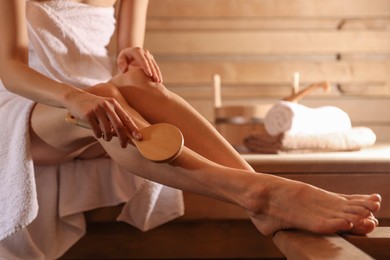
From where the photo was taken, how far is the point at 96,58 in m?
2.00

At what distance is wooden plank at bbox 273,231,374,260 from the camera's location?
107cm

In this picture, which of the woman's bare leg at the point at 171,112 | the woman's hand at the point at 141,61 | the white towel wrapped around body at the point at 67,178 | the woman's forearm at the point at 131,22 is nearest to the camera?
the woman's bare leg at the point at 171,112

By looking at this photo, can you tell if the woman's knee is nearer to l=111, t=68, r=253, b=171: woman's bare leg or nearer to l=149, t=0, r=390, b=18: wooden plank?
l=111, t=68, r=253, b=171: woman's bare leg

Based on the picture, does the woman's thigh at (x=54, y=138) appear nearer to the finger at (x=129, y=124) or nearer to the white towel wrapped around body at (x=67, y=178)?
the white towel wrapped around body at (x=67, y=178)

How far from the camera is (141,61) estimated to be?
1.66 metres

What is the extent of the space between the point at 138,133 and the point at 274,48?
1.86 meters

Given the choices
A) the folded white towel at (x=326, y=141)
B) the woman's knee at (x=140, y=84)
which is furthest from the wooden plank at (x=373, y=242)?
the folded white towel at (x=326, y=141)

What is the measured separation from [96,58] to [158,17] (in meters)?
1.11

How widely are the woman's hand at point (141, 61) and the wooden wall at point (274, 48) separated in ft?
4.41

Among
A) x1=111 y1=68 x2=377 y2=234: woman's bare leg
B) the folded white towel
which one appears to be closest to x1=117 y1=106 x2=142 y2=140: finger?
x1=111 y1=68 x2=377 y2=234: woman's bare leg

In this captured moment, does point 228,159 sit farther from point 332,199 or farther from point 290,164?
point 290,164

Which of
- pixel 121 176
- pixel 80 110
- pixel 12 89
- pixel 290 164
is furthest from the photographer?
pixel 290 164

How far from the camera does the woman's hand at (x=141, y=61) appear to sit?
1.64 meters

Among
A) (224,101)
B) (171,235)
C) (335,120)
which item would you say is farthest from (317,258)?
(224,101)
